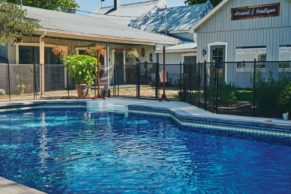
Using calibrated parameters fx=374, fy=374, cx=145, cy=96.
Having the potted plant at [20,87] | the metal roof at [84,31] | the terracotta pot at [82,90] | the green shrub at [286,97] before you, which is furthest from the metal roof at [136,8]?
the green shrub at [286,97]

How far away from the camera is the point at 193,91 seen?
48.4ft

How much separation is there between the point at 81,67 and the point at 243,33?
8.02 meters

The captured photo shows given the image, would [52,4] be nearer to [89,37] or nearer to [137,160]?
[89,37]

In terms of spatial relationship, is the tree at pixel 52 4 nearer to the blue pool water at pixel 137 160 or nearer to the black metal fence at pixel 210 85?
the black metal fence at pixel 210 85

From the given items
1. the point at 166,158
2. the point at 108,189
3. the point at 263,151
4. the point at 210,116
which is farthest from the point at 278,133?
the point at 108,189

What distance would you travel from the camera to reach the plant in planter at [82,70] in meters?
16.3

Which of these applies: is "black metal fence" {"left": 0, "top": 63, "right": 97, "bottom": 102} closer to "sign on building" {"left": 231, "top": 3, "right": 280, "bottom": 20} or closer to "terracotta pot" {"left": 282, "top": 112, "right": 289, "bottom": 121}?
"sign on building" {"left": 231, "top": 3, "right": 280, "bottom": 20}

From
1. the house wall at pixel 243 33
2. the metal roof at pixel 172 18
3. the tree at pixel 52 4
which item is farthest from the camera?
the tree at pixel 52 4

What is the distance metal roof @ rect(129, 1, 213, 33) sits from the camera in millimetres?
29109

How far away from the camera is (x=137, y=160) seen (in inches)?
277

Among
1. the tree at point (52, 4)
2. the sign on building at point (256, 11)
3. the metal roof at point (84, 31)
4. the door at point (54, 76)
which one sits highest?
the tree at point (52, 4)

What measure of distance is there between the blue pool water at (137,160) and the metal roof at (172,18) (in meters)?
19.2

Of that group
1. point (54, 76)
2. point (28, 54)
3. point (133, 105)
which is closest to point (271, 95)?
point (133, 105)

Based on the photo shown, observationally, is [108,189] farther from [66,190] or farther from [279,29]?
[279,29]
